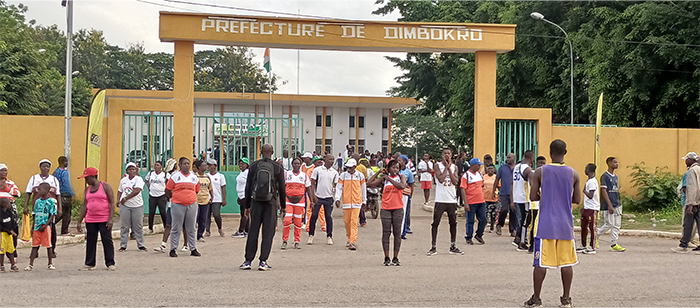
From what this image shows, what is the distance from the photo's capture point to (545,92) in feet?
112

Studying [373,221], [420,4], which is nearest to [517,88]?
[420,4]

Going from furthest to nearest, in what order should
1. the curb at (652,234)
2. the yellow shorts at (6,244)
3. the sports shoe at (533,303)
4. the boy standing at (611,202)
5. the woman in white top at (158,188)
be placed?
the curb at (652,234), the woman in white top at (158,188), the boy standing at (611,202), the yellow shorts at (6,244), the sports shoe at (533,303)

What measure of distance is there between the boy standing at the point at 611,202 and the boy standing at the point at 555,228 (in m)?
5.20

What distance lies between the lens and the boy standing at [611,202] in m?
12.5

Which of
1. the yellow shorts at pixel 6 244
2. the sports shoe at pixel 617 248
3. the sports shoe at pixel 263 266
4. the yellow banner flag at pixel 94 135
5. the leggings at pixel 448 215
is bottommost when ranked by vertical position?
the sports shoe at pixel 617 248

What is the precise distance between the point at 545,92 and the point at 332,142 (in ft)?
57.8

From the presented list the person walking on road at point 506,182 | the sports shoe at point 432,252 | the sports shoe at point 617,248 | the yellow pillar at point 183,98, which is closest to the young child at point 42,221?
the sports shoe at point 432,252

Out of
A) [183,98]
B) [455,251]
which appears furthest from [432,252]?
[183,98]

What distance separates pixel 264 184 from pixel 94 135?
14.3 feet

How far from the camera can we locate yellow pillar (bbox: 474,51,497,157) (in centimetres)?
1909

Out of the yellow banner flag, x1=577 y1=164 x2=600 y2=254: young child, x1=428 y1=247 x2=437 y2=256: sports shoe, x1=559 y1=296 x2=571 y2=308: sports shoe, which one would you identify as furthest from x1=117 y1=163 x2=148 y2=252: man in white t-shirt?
x1=577 y1=164 x2=600 y2=254: young child

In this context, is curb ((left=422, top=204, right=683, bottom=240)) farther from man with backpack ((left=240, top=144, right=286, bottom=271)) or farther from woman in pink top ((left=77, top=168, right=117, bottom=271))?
woman in pink top ((left=77, top=168, right=117, bottom=271))

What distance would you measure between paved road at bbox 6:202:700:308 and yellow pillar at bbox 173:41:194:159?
5560 mm

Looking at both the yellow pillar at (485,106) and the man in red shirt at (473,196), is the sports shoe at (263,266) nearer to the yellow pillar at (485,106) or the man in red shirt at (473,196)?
the man in red shirt at (473,196)
